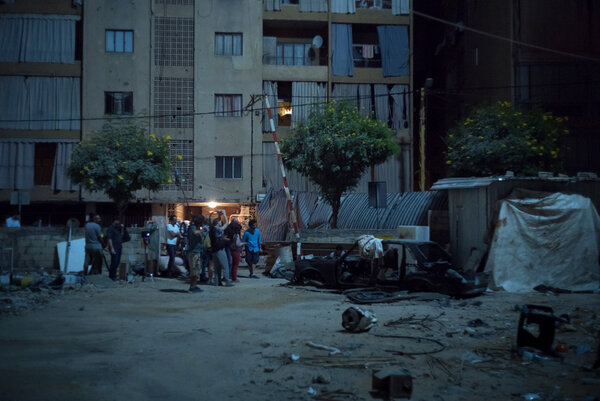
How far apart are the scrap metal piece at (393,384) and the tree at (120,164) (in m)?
19.1

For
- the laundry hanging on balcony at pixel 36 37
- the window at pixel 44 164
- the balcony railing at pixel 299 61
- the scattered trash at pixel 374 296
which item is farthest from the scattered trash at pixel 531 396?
the laundry hanging on balcony at pixel 36 37

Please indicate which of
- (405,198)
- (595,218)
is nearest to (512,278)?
(595,218)

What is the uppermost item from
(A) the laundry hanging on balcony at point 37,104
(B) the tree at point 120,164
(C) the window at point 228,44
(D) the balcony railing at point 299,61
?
(C) the window at point 228,44

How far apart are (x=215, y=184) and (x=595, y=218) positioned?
1958 centimetres

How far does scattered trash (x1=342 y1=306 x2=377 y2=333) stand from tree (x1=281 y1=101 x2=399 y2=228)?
1402 cm

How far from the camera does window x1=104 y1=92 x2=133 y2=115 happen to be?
94.3 ft

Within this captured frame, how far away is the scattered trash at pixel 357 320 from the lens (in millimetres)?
7332

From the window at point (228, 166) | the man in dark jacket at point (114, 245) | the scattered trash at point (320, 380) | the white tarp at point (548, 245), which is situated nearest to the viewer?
the scattered trash at point (320, 380)

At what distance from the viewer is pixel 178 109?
94.6 feet

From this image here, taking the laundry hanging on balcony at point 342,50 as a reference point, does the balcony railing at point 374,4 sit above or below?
above

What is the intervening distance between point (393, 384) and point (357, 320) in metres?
2.64

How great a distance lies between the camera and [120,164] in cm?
2233

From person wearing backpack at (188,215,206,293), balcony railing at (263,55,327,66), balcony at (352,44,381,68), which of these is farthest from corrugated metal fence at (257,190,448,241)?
person wearing backpack at (188,215,206,293)

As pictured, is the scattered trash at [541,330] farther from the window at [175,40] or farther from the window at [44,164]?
the window at [44,164]
